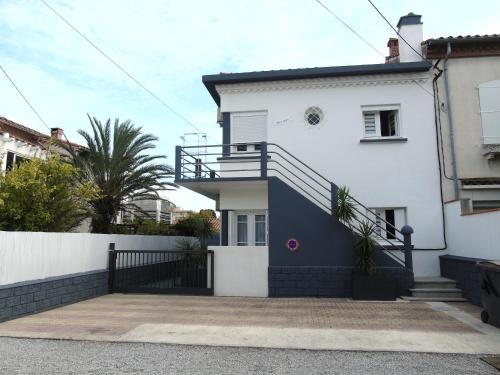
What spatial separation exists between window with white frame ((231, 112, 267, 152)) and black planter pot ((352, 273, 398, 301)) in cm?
551

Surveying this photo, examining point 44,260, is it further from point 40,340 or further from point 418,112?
point 418,112

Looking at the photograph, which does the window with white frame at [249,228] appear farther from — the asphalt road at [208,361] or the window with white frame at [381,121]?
the asphalt road at [208,361]

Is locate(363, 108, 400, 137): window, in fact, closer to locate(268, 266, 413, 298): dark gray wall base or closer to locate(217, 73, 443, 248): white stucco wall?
locate(217, 73, 443, 248): white stucco wall

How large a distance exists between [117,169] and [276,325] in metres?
9.96

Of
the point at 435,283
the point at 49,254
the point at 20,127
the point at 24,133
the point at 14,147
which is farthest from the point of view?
the point at 24,133

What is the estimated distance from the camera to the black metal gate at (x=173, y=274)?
1106cm

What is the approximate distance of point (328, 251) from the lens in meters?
10.6

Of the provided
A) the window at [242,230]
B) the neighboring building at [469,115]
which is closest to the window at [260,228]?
the window at [242,230]

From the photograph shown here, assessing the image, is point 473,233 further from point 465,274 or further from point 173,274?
point 173,274

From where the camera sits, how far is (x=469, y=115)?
12094 mm

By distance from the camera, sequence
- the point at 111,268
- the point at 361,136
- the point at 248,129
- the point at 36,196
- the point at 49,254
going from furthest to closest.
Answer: the point at 248,129, the point at 361,136, the point at 111,268, the point at 36,196, the point at 49,254

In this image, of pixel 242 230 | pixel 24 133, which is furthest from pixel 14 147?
pixel 242 230

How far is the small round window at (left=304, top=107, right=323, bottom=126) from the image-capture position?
12.8 metres

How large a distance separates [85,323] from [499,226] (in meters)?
8.81
